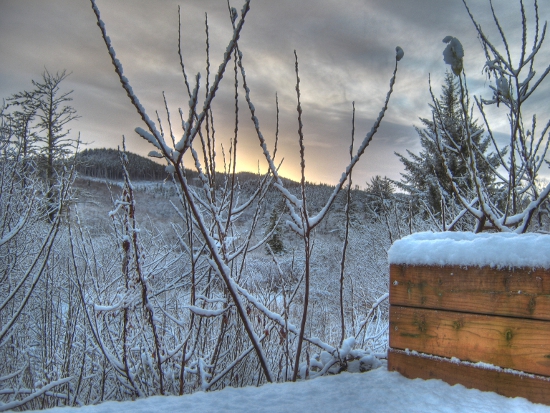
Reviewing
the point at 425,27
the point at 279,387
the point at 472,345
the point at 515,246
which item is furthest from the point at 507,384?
the point at 425,27

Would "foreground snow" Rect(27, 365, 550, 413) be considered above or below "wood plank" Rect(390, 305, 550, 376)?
below

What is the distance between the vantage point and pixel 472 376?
4.30 ft

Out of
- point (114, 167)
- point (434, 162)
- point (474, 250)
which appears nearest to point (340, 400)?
point (474, 250)

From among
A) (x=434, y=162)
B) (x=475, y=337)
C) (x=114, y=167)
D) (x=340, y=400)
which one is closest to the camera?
(x=340, y=400)

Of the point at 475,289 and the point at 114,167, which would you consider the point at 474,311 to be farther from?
the point at 114,167

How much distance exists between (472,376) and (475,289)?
0.33 m

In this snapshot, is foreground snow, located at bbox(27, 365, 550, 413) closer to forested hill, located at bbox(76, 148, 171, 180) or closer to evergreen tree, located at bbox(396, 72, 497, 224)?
evergreen tree, located at bbox(396, 72, 497, 224)

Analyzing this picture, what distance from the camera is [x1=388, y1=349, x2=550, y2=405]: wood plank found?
3.93 ft

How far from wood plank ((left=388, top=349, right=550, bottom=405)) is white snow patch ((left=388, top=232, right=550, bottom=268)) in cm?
40

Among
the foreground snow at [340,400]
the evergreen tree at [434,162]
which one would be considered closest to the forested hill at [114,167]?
the evergreen tree at [434,162]

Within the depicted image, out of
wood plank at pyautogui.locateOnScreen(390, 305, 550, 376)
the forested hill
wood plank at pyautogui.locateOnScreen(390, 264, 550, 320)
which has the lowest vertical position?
wood plank at pyautogui.locateOnScreen(390, 305, 550, 376)

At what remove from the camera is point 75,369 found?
3904 mm

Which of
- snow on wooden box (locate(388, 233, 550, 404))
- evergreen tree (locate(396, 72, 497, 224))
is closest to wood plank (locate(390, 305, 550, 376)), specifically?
snow on wooden box (locate(388, 233, 550, 404))

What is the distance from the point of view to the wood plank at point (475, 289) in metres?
1.22
